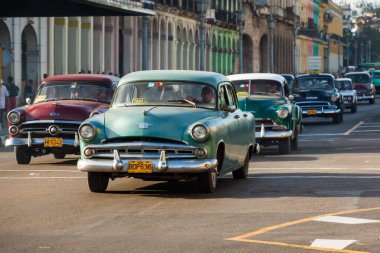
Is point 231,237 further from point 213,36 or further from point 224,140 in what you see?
point 213,36

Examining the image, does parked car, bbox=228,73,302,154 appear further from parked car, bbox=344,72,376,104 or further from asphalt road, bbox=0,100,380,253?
parked car, bbox=344,72,376,104

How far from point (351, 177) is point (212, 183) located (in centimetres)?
355

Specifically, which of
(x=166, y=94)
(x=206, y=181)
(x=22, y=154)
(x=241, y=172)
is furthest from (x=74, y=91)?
(x=206, y=181)

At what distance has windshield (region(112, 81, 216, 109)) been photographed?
17734 millimetres

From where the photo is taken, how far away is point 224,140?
17469 mm

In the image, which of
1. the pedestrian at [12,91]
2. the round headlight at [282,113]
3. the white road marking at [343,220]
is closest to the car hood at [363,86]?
the pedestrian at [12,91]

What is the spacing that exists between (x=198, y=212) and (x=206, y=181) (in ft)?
7.77

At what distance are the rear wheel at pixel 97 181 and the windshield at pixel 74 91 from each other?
6.66 meters

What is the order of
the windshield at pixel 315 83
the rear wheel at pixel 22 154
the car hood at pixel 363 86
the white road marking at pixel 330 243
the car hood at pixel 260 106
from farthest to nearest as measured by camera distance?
the car hood at pixel 363 86, the windshield at pixel 315 83, the car hood at pixel 260 106, the rear wheel at pixel 22 154, the white road marking at pixel 330 243

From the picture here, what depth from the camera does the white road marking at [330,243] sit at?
37.2 feet

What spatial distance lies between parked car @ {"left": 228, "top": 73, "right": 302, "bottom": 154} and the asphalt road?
12.5ft

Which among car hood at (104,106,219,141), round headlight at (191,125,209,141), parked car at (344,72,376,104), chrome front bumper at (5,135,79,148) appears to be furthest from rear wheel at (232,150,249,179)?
parked car at (344,72,376,104)

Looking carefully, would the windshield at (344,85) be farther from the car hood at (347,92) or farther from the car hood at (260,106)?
the car hood at (260,106)

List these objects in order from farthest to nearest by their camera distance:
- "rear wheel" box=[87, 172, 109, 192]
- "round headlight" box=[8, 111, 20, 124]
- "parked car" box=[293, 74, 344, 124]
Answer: "parked car" box=[293, 74, 344, 124]
"round headlight" box=[8, 111, 20, 124]
"rear wheel" box=[87, 172, 109, 192]
